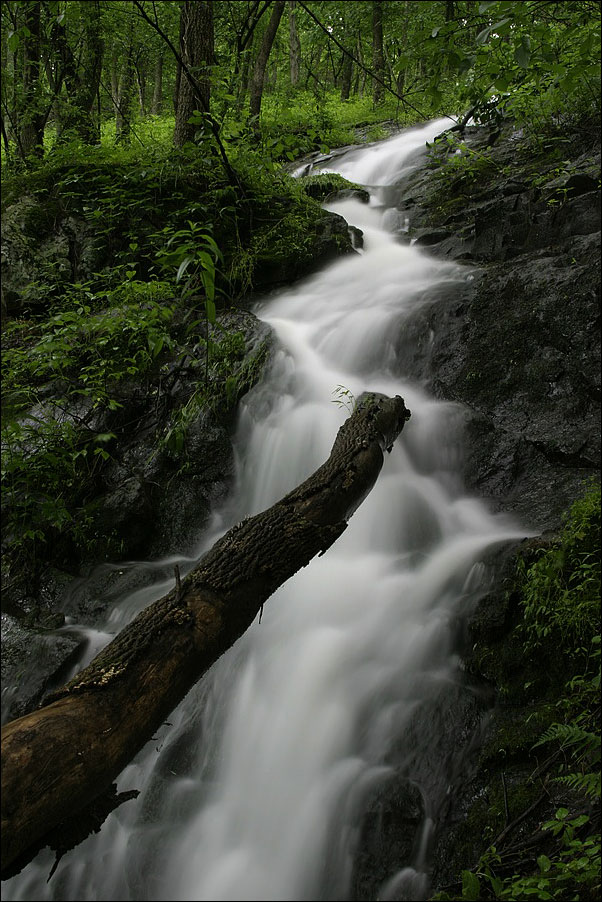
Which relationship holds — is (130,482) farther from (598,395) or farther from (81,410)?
(598,395)

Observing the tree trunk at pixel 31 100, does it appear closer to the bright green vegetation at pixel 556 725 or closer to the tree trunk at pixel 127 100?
the tree trunk at pixel 127 100

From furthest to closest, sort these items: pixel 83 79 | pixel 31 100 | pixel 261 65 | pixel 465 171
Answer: pixel 261 65
pixel 83 79
pixel 31 100
pixel 465 171

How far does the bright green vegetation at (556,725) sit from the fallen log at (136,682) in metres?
1.15

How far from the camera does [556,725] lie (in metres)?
2.50

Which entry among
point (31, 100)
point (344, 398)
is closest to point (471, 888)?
point (344, 398)

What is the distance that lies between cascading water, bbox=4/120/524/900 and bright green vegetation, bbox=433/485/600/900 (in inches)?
16.1

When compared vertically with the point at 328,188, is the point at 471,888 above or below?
below

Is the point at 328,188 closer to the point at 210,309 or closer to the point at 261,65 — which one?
the point at 261,65

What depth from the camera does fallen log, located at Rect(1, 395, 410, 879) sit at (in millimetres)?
1646

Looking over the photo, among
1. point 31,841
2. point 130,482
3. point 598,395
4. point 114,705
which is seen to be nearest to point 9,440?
point 130,482

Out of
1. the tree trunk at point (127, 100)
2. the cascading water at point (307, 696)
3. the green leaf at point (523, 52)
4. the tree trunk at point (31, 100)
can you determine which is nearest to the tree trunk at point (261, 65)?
the tree trunk at point (127, 100)

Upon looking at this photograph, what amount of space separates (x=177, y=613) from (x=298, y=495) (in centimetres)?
102

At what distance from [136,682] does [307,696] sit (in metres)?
1.72

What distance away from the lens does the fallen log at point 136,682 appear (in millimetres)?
1646
